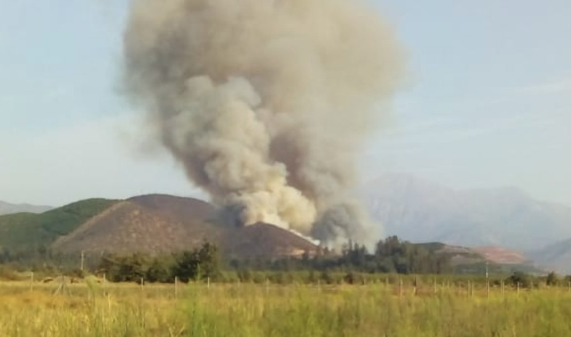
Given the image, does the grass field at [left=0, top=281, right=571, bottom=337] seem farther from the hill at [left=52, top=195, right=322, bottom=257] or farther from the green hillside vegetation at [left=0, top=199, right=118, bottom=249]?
the green hillside vegetation at [left=0, top=199, right=118, bottom=249]

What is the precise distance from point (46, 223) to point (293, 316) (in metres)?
91.7

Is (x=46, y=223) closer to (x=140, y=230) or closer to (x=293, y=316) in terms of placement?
(x=140, y=230)

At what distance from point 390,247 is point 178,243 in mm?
22483

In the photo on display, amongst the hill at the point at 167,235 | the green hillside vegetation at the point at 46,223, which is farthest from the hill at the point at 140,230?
the green hillside vegetation at the point at 46,223

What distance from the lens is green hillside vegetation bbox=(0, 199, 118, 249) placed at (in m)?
87.1

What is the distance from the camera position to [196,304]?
7.21 meters

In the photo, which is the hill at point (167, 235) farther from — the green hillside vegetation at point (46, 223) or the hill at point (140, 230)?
the green hillside vegetation at point (46, 223)

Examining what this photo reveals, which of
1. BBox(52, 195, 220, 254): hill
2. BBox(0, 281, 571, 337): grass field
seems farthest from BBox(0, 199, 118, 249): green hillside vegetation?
BBox(0, 281, 571, 337): grass field

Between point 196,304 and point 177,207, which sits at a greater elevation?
point 177,207

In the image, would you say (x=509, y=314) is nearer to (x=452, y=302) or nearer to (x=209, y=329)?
(x=452, y=302)

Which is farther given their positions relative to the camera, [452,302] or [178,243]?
[178,243]

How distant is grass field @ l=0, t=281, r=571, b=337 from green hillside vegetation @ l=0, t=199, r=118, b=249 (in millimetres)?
73690

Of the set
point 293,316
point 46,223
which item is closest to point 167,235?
point 46,223

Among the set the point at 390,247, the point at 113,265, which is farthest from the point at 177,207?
the point at 113,265
